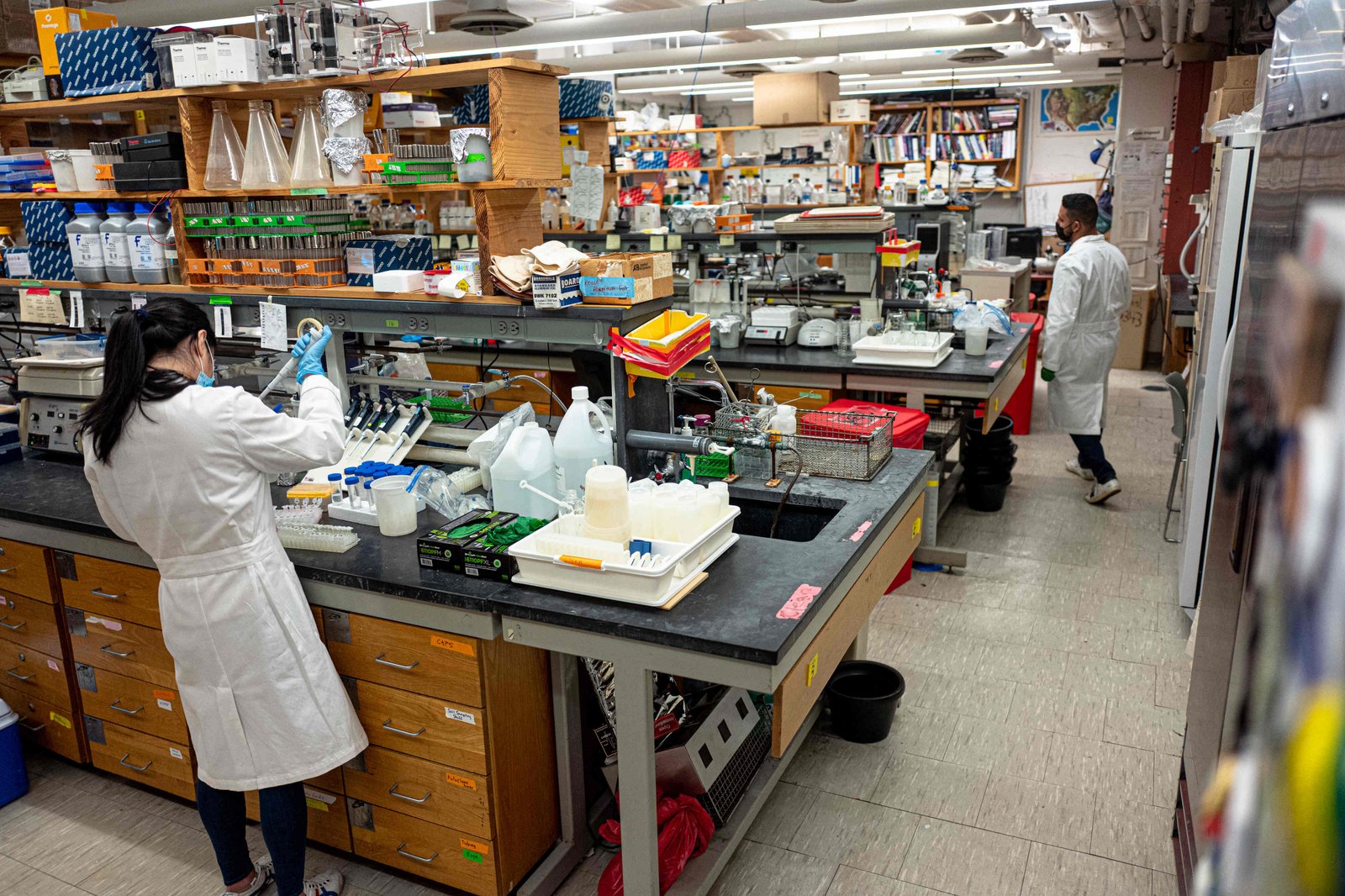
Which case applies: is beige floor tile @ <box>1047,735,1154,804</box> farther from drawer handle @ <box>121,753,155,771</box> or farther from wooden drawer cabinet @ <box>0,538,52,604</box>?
wooden drawer cabinet @ <box>0,538,52,604</box>

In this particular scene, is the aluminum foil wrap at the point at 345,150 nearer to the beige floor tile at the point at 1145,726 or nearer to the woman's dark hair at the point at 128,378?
the woman's dark hair at the point at 128,378

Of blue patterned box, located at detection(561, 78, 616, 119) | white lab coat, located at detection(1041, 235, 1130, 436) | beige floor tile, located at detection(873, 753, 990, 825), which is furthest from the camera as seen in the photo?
blue patterned box, located at detection(561, 78, 616, 119)

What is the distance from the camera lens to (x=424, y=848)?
2301mm

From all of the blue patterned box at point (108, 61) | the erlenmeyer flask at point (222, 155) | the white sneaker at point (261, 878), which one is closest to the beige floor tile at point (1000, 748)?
the white sneaker at point (261, 878)

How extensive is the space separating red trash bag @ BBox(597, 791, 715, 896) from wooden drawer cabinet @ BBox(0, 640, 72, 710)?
5.79ft

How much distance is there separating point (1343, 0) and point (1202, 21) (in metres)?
5.99

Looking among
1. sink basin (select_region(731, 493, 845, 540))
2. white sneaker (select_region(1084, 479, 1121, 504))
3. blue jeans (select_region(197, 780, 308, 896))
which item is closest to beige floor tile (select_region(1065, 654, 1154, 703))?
sink basin (select_region(731, 493, 845, 540))

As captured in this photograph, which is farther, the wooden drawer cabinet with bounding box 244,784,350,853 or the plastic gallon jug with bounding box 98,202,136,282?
the plastic gallon jug with bounding box 98,202,136,282

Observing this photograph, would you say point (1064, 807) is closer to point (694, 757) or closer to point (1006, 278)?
point (694, 757)

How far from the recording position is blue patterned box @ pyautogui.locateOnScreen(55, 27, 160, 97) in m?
2.98

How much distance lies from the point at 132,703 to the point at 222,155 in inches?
66.3

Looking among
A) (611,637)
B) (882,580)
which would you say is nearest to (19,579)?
(611,637)

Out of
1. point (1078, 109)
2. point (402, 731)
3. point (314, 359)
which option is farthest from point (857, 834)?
point (1078, 109)

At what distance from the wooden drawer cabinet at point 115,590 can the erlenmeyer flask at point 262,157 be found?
1205mm
